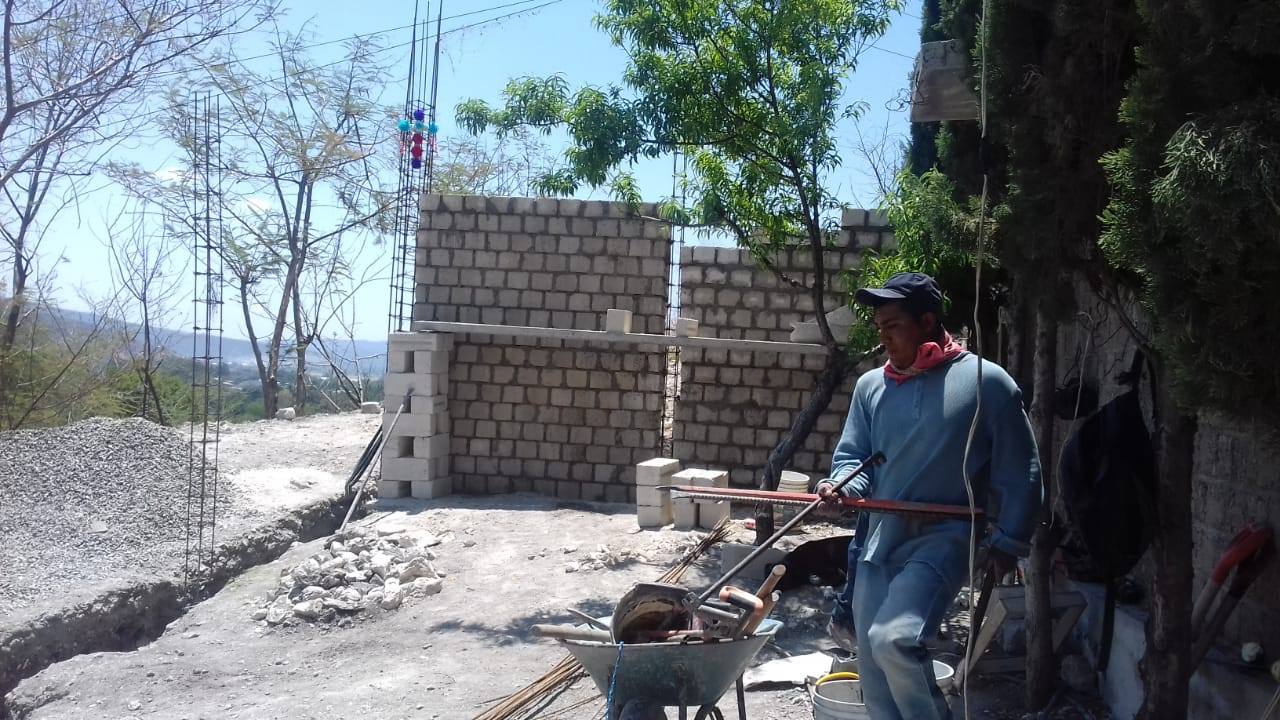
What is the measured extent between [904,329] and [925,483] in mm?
535

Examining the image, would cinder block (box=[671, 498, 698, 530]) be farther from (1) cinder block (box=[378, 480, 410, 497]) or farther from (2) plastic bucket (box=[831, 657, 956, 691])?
(2) plastic bucket (box=[831, 657, 956, 691])

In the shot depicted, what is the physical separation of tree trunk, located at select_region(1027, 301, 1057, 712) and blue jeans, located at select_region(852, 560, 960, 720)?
1.42 meters

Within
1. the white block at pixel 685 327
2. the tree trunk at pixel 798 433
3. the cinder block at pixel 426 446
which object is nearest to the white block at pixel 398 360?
the cinder block at pixel 426 446

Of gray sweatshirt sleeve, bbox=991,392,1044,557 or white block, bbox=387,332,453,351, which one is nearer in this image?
gray sweatshirt sleeve, bbox=991,392,1044,557

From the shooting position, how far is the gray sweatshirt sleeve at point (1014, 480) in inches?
126

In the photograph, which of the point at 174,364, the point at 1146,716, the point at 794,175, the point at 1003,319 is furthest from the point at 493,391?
the point at 174,364

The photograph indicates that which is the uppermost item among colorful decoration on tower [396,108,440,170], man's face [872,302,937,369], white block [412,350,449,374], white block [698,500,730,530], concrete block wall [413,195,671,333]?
colorful decoration on tower [396,108,440,170]

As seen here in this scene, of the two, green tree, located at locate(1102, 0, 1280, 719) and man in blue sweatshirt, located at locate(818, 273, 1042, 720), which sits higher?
green tree, located at locate(1102, 0, 1280, 719)

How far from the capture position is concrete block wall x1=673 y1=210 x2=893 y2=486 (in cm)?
1042

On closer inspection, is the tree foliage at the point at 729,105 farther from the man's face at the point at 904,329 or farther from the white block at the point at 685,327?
the man's face at the point at 904,329

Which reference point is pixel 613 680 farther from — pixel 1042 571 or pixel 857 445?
pixel 1042 571

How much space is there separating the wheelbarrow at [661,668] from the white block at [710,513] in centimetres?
556

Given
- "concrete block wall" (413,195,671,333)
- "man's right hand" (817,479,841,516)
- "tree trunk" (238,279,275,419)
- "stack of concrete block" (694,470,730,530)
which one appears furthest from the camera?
"tree trunk" (238,279,275,419)

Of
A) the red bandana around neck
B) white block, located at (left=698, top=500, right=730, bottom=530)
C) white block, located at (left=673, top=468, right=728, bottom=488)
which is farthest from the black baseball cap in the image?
white block, located at (left=698, top=500, right=730, bottom=530)
